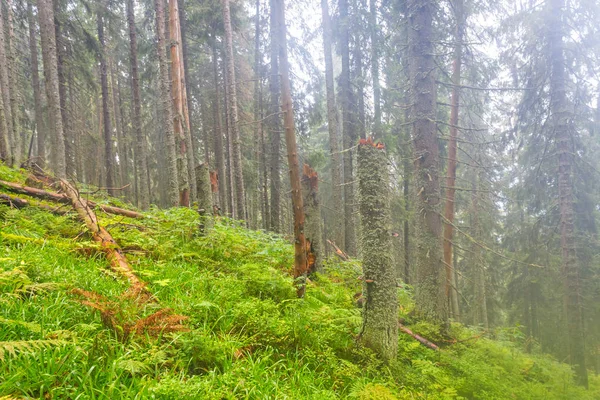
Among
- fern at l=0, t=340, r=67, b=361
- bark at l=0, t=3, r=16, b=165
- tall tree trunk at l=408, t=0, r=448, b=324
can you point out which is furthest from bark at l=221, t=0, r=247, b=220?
fern at l=0, t=340, r=67, b=361

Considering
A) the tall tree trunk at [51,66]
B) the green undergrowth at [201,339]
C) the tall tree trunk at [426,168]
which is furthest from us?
the tall tree trunk at [51,66]

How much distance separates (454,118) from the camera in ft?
35.2

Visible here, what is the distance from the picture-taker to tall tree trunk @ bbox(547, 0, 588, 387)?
26.7ft

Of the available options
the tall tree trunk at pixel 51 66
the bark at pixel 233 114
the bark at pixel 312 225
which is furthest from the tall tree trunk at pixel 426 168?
the tall tree trunk at pixel 51 66

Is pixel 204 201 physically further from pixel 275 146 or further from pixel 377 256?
pixel 275 146

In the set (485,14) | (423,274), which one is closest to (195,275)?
(423,274)

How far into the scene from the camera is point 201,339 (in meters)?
2.88

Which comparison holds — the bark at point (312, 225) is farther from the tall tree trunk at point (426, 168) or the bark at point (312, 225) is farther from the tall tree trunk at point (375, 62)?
the tall tree trunk at point (375, 62)

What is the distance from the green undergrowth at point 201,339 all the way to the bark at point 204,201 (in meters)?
0.18

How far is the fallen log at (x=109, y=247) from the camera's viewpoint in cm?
367

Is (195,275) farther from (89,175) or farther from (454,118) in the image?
(89,175)

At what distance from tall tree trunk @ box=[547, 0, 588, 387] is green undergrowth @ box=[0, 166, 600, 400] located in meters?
2.35

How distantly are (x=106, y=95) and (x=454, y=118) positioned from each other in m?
15.0

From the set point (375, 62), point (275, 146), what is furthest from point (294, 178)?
point (275, 146)
